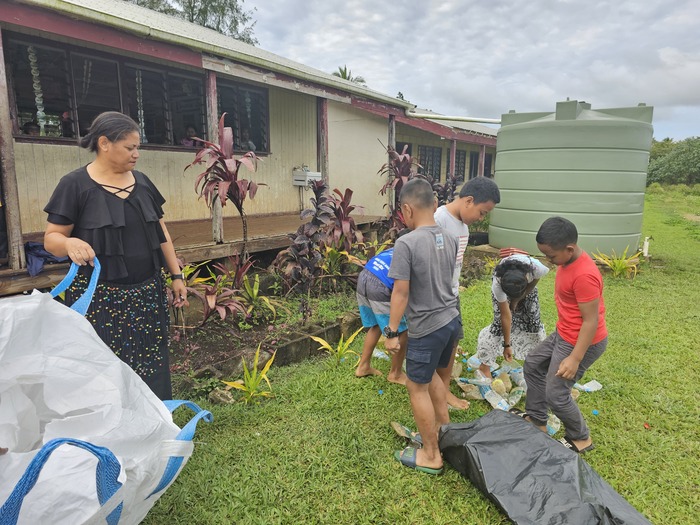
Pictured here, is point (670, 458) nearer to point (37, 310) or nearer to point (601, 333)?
point (601, 333)

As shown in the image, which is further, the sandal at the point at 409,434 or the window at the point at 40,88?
the window at the point at 40,88

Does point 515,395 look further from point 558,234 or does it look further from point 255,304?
point 255,304

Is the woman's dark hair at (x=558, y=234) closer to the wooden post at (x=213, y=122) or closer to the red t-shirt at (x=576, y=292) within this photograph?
the red t-shirt at (x=576, y=292)

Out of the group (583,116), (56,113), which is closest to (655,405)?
(583,116)

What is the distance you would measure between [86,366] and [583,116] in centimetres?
830

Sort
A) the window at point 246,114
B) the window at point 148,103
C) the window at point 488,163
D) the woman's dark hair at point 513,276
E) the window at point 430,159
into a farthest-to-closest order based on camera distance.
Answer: the window at point 488,163, the window at point 430,159, the window at point 246,114, the window at point 148,103, the woman's dark hair at point 513,276

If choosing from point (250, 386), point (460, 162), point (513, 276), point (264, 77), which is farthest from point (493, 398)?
point (460, 162)

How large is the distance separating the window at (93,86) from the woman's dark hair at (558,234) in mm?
5765

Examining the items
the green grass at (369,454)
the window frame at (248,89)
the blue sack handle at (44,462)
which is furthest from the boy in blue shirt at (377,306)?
the window frame at (248,89)

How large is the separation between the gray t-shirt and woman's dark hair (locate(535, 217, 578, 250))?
0.53m

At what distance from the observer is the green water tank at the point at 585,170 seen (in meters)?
7.39

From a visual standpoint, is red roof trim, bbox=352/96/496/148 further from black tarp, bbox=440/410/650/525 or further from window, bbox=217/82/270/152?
black tarp, bbox=440/410/650/525

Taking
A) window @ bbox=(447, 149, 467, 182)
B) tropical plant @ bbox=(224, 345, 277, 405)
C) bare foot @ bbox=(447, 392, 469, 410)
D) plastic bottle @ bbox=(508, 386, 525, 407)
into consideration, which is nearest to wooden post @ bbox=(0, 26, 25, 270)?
tropical plant @ bbox=(224, 345, 277, 405)

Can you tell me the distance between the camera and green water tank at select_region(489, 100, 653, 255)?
739cm
